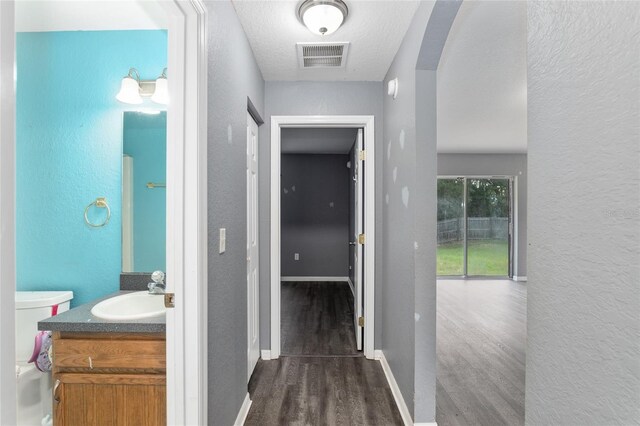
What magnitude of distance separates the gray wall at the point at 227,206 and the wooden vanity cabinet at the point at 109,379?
0.23 meters

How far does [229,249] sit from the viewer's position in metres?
1.71

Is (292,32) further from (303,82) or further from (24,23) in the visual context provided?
(24,23)

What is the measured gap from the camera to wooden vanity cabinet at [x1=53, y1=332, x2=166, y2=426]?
1.36 m

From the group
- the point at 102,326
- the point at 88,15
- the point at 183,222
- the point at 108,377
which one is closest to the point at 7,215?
the point at 183,222

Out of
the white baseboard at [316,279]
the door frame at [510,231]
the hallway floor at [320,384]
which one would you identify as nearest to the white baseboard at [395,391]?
the hallway floor at [320,384]

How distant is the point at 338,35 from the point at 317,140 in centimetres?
288

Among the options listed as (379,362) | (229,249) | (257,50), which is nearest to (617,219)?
(229,249)

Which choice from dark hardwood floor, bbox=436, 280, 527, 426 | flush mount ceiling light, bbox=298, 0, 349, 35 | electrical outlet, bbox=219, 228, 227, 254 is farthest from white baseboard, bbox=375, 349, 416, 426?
flush mount ceiling light, bbox=298, 0, 349, 35

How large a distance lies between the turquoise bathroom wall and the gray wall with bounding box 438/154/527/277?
18.8 feet

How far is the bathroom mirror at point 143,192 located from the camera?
199 cm

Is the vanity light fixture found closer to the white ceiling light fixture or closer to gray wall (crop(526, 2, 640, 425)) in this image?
the white ceiling light fixture

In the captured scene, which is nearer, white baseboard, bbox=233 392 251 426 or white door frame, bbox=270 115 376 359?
white baseboard, bbox=233 392 251 426

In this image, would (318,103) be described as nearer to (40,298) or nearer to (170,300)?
(170,300)

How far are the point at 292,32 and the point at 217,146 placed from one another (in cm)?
100
